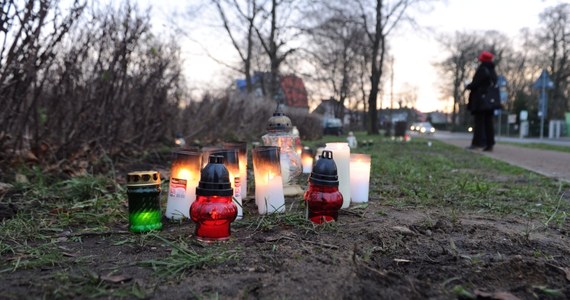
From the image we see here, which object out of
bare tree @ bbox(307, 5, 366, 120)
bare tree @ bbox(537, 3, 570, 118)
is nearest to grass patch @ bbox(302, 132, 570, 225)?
bare tree @ bbox(307, 5, 366, 120)

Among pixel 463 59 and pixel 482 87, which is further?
pixel 463 59

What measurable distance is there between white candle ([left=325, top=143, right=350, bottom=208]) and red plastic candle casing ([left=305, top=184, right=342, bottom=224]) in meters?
0.43

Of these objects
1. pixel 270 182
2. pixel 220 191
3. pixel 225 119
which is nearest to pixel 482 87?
pixel 225 119

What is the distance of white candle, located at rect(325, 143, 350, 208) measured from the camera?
95.8 inches

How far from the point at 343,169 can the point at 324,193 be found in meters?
0.51

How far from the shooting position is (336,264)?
1.44 m

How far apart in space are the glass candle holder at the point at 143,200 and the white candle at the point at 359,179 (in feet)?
4.16

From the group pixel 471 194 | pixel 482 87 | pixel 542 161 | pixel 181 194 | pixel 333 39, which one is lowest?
pixel 542 161

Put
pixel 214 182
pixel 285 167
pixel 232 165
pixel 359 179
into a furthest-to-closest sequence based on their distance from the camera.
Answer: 1. pixel 285 167
2. pixel 359 179
3. pixel 232 165
4. pixel 214 182

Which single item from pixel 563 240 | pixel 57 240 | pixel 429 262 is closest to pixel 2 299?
pixel 57 240

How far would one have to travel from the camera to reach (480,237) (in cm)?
190

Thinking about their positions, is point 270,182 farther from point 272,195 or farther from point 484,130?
point 484,130

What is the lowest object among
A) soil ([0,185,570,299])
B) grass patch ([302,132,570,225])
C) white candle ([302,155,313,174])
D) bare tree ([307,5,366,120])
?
grass patch ([302,132,570,225])

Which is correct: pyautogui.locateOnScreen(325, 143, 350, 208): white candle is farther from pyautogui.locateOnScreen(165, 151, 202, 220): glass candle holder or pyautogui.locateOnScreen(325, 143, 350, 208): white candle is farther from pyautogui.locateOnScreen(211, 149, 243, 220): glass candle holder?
pyautogui.locateOnScreen(165, 151, 202, 220): glass candle holder
